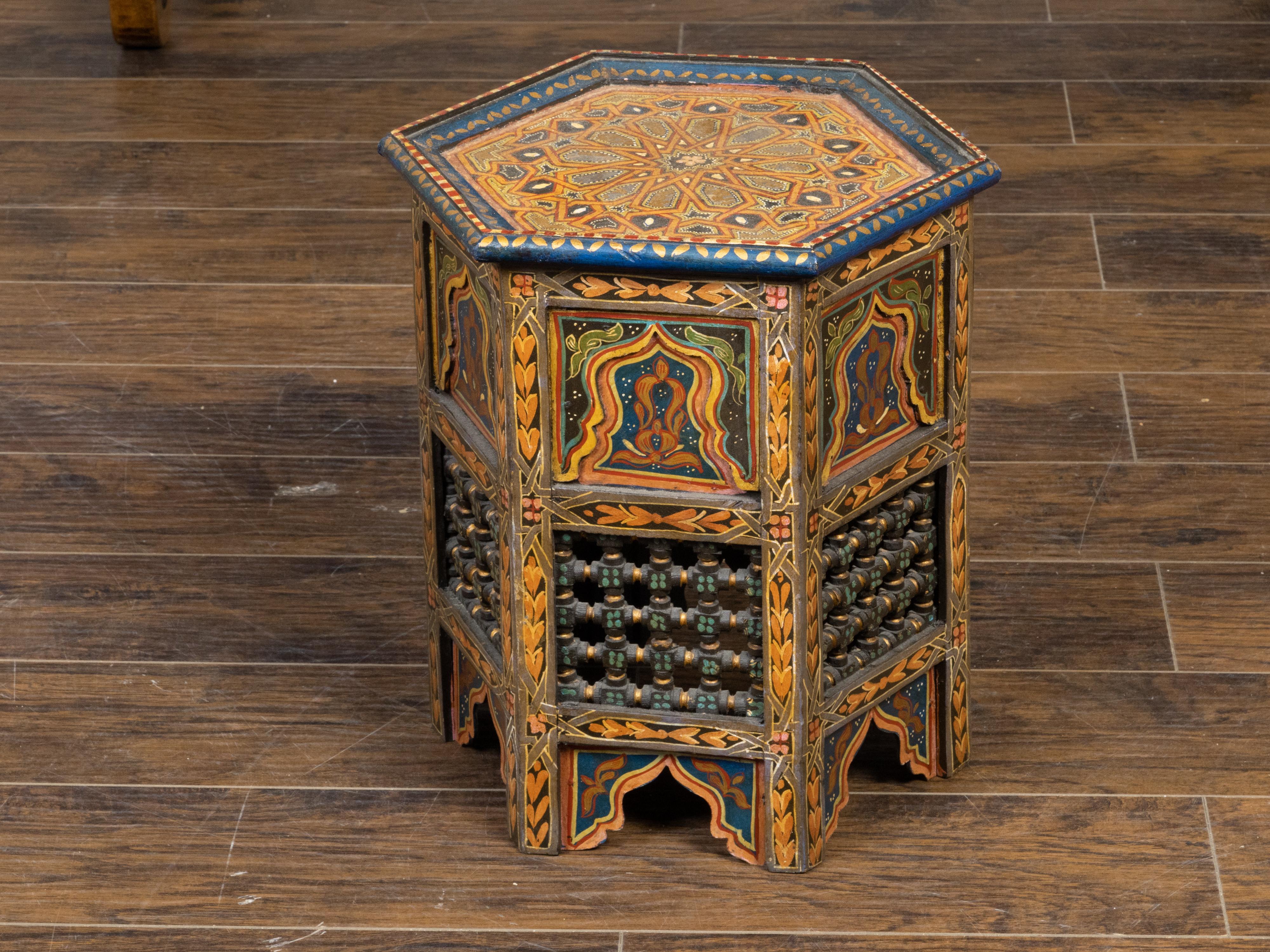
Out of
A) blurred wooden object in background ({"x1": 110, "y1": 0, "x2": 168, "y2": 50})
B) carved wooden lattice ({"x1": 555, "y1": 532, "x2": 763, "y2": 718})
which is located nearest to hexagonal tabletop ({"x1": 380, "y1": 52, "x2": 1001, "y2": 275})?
carved wooden lattice ({"x1": 555, "y1": 532, "x2": 763, "y2": 718})

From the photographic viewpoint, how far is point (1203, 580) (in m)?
3.31

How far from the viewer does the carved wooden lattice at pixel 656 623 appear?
8.64ft

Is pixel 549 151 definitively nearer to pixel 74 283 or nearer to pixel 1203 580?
pixel 1203 580

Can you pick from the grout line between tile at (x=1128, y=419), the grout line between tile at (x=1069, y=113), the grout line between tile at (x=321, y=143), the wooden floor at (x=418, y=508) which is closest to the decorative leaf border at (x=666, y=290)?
the wooden floor at (x=418, y=508)

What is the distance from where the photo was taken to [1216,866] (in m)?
2.78

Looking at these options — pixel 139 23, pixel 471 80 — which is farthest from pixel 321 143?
pixel 139 23

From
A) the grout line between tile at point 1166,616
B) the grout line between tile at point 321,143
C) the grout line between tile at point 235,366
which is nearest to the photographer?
the grout line between tile at point 1166,616

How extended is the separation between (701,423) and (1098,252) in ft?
5.87

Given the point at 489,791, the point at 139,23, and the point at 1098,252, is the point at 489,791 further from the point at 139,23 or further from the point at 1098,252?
the point at 139,23

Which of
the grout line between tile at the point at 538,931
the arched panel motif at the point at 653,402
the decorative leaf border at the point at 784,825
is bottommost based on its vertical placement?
the grout line between tile at the point at 538,931

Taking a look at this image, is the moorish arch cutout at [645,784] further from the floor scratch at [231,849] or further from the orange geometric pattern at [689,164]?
the orange geometric pattern at [689,164]

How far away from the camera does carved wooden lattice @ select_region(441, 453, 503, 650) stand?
110 inches

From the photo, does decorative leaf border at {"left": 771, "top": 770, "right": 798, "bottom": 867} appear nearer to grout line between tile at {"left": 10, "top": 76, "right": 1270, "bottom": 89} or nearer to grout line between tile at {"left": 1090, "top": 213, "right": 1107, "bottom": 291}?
grout line between tile at {"left": 1090, "top": 213, "right": 1107, "bottom": 291}

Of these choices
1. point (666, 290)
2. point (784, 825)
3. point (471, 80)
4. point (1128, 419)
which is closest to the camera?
point (666, 290)
